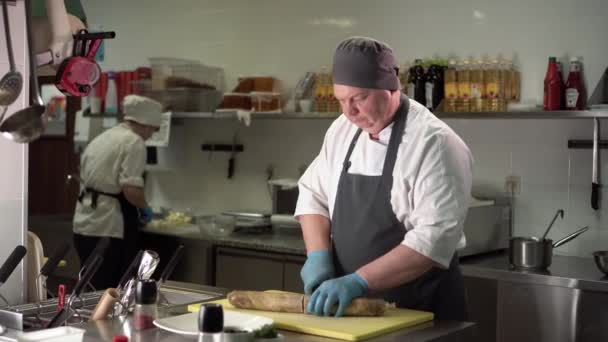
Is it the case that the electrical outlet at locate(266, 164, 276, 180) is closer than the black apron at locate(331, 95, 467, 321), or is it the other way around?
Answer: the black apron at locate(331, 95, 467, 321)

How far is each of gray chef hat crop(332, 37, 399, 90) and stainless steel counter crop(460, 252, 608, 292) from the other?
4.83 ft

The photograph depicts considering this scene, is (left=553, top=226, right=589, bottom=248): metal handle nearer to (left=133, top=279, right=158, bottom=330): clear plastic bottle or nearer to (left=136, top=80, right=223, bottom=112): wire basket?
(left=133, top=279, right=158, bottom=330): clear plastic bottle

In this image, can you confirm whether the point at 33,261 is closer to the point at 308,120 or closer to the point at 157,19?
the point at 308,120

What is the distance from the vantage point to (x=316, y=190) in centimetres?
303

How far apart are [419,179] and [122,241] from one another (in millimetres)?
2962

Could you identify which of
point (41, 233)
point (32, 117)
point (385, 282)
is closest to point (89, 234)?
point (41, 233)

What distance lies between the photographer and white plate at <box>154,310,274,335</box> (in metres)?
2.14

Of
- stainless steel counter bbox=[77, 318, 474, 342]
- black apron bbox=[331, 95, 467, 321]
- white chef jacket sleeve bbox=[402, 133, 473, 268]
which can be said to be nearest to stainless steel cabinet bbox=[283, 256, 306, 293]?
black apron bbox=[331, 95, 467, 321]

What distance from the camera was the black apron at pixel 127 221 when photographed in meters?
5.12

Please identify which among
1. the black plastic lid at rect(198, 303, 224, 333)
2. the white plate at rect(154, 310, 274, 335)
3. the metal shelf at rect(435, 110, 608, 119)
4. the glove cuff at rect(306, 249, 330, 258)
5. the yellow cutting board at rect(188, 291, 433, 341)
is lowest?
the yellow cutting board at rect(188, 291, 433, 341)

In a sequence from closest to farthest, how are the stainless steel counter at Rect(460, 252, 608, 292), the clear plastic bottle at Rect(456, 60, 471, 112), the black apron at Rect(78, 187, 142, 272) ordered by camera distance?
the stainless steel counter at Rect(460, 252, 608, 292) → the clear plastic bottle at Rect(456, 60, 471, 112) → the black apron at Rect(78, 187, 142, 272)

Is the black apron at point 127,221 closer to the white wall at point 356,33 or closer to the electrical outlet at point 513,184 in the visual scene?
the white wall at point 356,33

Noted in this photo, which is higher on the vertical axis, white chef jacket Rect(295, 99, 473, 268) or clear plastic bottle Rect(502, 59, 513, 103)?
clear plastic bottle Rect(502, 59, 513, 103)

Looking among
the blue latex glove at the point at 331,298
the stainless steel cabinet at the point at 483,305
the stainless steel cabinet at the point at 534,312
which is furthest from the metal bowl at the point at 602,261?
the blue latex glove at the point at 331,298
